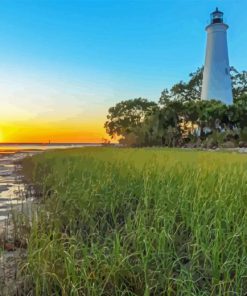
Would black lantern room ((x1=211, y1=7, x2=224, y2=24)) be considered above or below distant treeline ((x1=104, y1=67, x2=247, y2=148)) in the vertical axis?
above

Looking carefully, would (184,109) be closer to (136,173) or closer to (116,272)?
(136,173)

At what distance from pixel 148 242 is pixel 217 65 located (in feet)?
84.6

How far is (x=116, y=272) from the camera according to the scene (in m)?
2.82

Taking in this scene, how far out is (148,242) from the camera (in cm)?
295

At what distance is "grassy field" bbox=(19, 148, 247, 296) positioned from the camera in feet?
8.99

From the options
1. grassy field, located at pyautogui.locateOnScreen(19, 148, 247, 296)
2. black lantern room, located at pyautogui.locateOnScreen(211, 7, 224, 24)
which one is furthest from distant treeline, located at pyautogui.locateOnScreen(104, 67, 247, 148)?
grassy field, located at pyautogui.locateOnScreen(19, 148, 247, 296)

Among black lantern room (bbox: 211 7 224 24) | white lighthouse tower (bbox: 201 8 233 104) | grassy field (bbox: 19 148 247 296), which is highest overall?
black lantern room (bbox: 211 7 224 24)

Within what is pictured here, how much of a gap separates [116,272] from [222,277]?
79cm

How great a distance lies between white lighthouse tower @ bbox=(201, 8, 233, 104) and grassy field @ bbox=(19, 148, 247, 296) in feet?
73.4

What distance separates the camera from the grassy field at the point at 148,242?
2.74m

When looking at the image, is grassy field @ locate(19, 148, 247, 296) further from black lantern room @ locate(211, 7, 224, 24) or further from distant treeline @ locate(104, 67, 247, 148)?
black lantern room @ locate(211, 7, 224, 24)

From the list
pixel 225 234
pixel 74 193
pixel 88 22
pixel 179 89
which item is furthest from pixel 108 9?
pixel 179 89

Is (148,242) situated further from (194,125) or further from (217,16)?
(217,16)

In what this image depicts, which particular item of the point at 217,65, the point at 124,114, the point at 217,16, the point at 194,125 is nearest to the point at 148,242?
the point at 194,125
